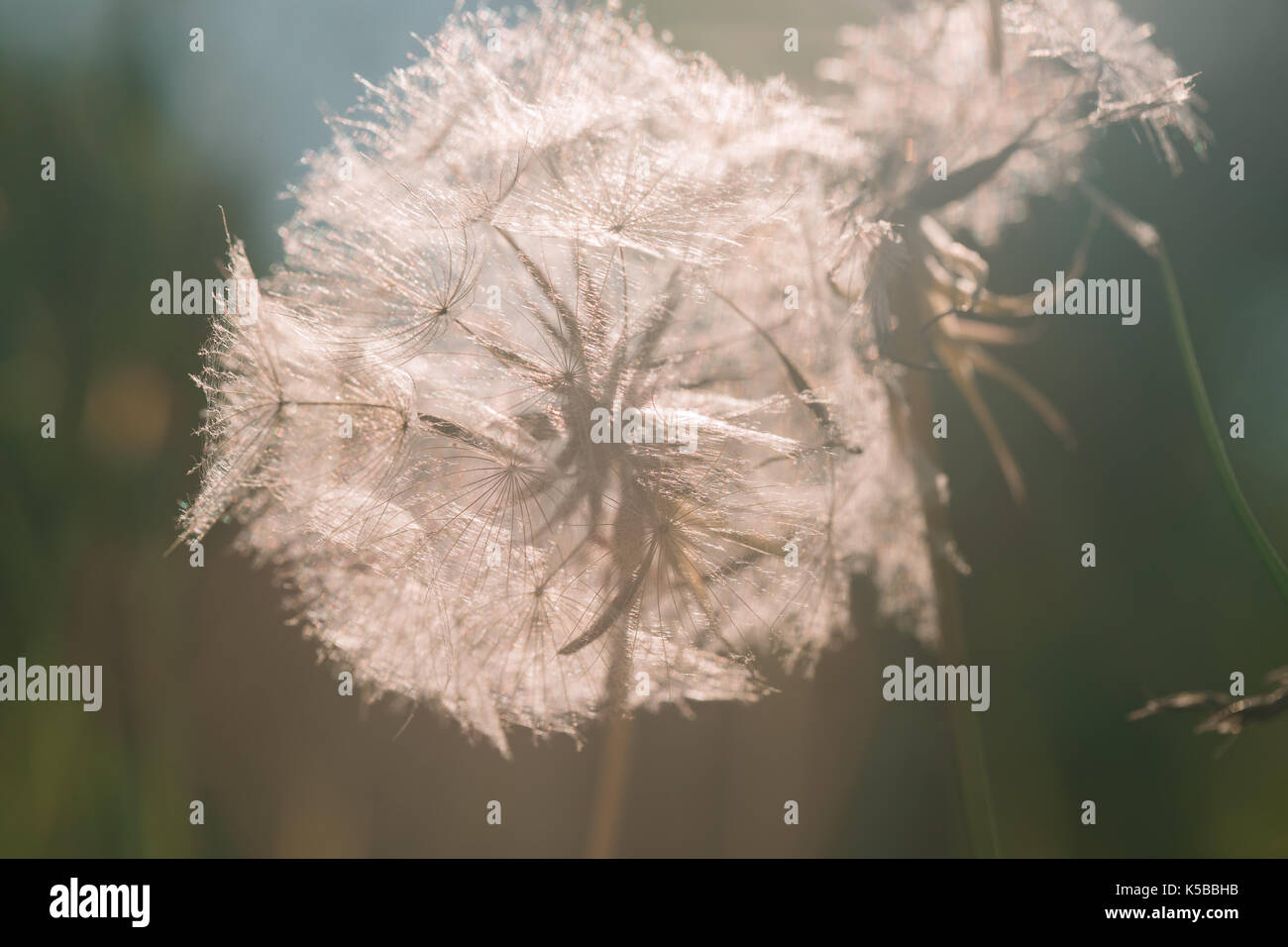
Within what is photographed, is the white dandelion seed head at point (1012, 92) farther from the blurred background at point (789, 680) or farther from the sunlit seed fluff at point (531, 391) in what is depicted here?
the blurred background at point (789, 680)

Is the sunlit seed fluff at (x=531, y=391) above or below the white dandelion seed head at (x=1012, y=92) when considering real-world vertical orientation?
below

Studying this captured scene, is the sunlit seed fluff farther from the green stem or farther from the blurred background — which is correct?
the blurred background

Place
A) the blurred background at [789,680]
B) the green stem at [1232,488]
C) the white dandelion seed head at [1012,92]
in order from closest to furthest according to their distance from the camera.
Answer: the green stem at [1232,488]
the white dandelion seed head at [1012,92]
the blurred background at [789,680]

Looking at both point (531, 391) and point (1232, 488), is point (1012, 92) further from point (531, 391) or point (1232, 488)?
point (531, 391)

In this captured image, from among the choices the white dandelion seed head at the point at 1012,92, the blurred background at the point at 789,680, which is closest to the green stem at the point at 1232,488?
the white dandelion seed head at the point at 1012,92

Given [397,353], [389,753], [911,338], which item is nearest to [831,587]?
[911,338]

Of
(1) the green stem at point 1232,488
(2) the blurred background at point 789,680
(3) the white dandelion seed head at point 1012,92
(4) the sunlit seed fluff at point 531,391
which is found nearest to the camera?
(1) the green stem at point 1232,488
